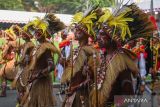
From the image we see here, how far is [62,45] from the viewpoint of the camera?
1452 cm

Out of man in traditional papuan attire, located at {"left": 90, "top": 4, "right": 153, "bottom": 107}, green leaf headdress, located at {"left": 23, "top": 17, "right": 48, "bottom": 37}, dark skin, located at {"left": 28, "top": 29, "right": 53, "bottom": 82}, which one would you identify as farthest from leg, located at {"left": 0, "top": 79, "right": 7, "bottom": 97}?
man in traditional papuan attire, located at {"left": 90, "top": 4, "right": 153, "bottom": 107}

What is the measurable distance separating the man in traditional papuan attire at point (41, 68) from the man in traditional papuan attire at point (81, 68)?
1343mm

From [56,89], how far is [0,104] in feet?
10.5

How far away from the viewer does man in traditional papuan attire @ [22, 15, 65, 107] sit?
8383 millimetres

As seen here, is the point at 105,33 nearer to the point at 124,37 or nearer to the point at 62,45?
the point at 124,37

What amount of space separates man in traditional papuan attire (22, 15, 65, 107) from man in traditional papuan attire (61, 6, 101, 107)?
1343 mm

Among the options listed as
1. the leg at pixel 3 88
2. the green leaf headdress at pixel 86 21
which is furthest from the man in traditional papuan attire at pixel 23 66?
the leg at pixel 3 88

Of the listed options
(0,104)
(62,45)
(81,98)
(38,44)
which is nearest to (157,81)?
(38,44)

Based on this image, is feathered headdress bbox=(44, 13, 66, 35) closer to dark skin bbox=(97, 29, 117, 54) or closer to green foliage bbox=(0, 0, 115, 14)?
dark skin bbox=(97, 29, 117, 54)

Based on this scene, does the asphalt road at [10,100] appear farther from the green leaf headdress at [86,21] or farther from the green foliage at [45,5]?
the green foliage at [45,5]

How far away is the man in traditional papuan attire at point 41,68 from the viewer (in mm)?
8383

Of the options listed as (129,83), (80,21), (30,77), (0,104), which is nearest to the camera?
(129,83)

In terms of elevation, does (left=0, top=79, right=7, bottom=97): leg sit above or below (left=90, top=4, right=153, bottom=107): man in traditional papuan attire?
below

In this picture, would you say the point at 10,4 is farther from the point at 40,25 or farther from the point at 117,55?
the point at 117,55
